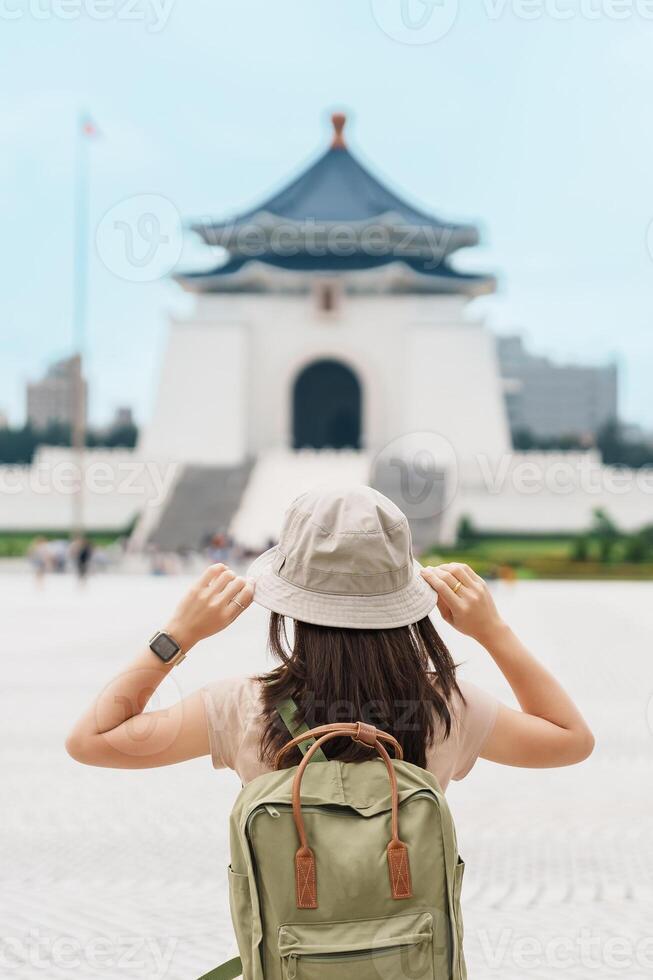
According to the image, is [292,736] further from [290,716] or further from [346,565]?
[346,565]

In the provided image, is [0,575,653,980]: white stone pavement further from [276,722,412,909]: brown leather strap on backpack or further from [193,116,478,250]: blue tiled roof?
[193,116,478,250]: blue tiled roof

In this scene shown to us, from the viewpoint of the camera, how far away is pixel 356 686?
162 centimetres

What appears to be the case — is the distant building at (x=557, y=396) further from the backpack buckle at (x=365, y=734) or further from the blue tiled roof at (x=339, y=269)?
the backpack buckle at (x=365, y=734)

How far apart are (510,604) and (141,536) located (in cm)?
1205

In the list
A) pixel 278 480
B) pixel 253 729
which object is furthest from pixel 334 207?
pixel 253 729

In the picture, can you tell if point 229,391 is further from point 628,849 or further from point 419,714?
point 419,714

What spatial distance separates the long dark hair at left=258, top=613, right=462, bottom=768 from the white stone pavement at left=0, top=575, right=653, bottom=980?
1.13 m

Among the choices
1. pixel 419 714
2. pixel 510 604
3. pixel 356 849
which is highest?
pixel 419 714

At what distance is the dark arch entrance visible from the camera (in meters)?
31.0

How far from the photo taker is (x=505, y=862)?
3.91 m

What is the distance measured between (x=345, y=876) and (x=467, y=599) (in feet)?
1.49

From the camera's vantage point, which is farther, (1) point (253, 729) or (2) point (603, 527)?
(2) point (603, 527)

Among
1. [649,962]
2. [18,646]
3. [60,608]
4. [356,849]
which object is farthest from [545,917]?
[60,608]

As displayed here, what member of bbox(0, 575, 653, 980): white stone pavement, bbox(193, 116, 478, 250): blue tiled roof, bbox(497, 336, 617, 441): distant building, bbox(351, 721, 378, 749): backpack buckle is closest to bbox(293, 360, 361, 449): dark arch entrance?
bbox(193, 116, 478, 250): blue tiled roof
